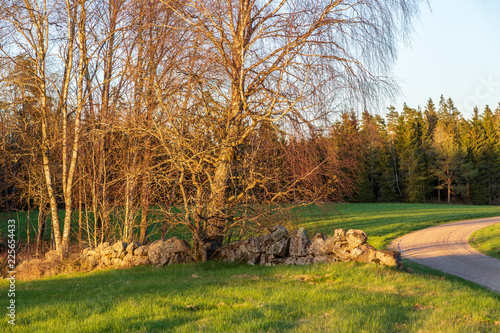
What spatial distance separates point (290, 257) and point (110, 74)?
7764 mm

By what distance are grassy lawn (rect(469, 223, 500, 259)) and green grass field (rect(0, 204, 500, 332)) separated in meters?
7.74

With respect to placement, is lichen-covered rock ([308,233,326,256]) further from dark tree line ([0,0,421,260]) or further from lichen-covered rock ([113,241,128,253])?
lichen-covered rock ([113,241,128,253])

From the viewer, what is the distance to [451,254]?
39.1ft

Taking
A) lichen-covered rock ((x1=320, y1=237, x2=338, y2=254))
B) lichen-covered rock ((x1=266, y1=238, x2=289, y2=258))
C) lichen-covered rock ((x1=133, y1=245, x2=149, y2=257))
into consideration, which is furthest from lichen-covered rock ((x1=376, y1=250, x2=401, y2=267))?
lichen-covered rock ((x1=133, y1=245, x2=149, y2=257))

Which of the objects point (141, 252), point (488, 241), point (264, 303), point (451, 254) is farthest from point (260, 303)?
point (488, 241)

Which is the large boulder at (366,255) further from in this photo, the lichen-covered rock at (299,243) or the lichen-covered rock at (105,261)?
the lichen-covered rock at (105,261)

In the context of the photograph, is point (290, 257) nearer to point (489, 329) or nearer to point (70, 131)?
point (489, 329)

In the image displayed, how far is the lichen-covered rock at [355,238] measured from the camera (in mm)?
7578

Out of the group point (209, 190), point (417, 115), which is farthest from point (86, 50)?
point (417, 115)

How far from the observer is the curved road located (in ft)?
29.7

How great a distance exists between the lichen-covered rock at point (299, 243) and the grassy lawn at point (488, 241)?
Answer: 7313mm

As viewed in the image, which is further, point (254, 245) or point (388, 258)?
point (254, 245)

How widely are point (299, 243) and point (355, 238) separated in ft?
3.95

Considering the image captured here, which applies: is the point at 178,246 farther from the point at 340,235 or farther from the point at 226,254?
the point at 340,235
